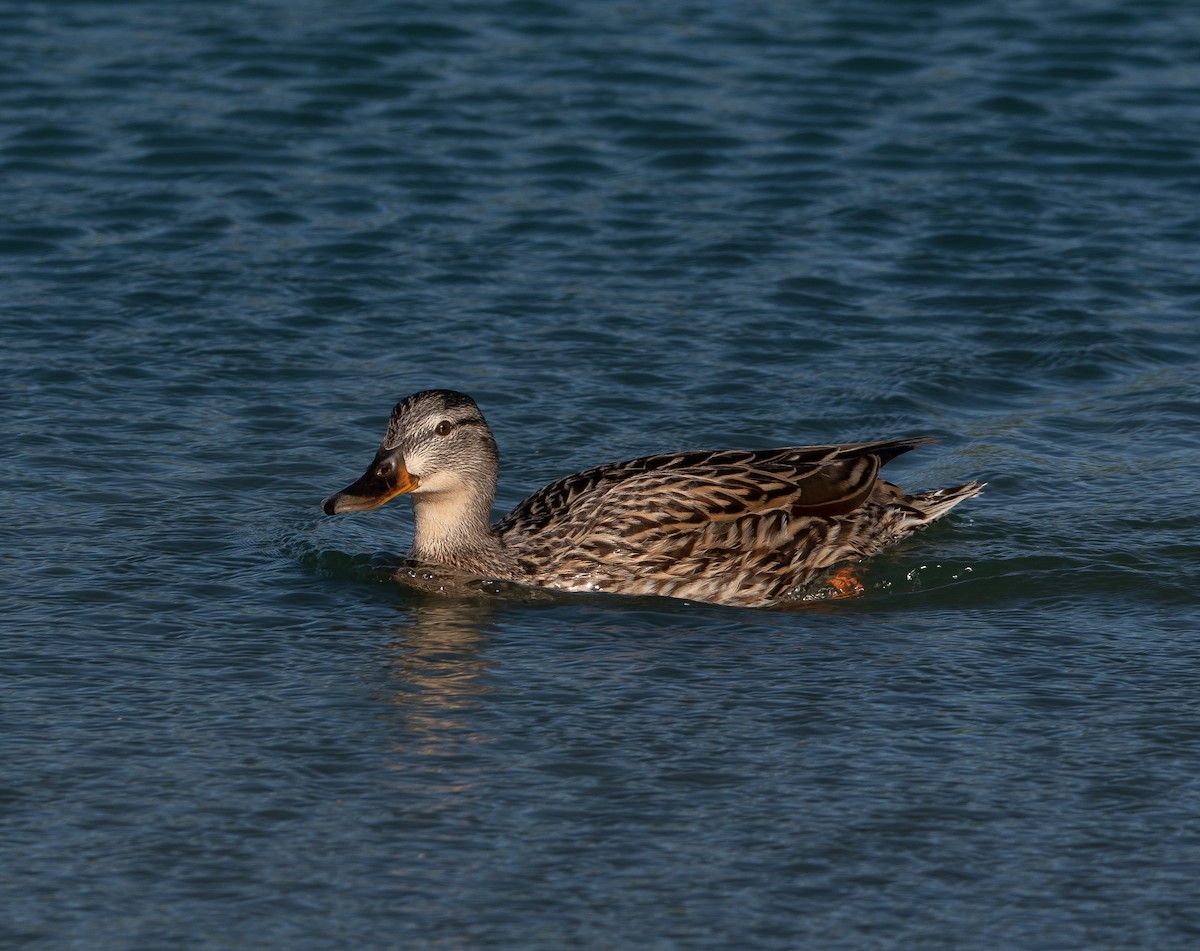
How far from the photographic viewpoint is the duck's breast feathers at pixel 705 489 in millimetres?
11609

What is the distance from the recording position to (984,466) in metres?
13.1

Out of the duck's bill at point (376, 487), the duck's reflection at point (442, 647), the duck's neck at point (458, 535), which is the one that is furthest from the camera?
the duck's neck at point (458, 535)

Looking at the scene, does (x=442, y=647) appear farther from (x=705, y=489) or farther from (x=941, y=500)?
(x=941, y=500)

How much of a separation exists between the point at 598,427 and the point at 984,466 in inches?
98.1

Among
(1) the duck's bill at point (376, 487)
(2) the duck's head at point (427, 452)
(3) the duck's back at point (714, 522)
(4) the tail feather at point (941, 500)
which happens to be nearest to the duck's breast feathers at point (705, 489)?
(3) the duck's back at point (714, 522)

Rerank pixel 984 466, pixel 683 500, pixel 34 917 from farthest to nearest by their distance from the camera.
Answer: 1. pixel 984 466
2. pixel 683 500
3. pixel 34 917

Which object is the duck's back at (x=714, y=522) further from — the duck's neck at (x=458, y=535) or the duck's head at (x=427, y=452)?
the duck's head at (x=427, y=452)

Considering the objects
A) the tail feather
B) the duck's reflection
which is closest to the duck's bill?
the duck's reflection

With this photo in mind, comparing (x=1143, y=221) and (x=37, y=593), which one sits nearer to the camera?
(x=37, y=593)

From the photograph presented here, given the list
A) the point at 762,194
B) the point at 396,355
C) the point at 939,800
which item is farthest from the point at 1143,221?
the point at 939,800

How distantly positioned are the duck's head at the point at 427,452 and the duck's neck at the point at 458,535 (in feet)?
0.17

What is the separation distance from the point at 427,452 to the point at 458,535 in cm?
53

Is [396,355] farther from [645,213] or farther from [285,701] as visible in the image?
[285,701]

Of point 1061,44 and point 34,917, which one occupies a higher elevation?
point 1061,44
